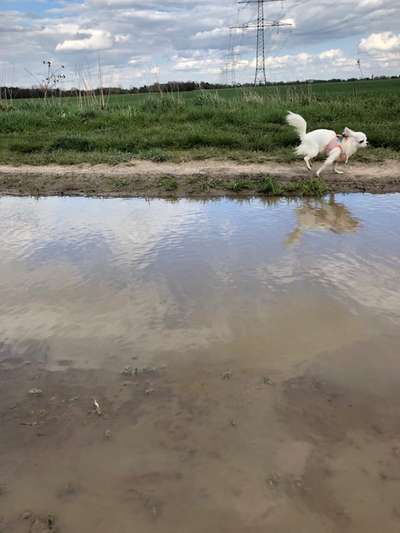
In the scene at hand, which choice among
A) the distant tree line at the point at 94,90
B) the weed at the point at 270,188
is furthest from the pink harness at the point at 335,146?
the distant tree line at the point at 94,90

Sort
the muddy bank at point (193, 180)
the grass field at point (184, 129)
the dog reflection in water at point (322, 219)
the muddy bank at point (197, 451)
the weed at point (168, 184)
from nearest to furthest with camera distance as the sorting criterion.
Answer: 1. the muddy bank at point (197, 451)
2. the dog reflection in water at point (322, 219)
3. the muddy bank at point (193, 180)
4. the weed at point (168, 184)
5. the grass field at point (184, 129)

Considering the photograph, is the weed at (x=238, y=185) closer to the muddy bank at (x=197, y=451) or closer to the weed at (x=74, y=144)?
the weed at (x=74, y=144)

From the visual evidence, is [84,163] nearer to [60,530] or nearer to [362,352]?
[362,352]

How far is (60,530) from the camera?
7.14 ft

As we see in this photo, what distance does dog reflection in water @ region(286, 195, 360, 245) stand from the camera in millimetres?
6266

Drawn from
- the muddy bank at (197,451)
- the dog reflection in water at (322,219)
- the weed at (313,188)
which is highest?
the weed at (313,188)

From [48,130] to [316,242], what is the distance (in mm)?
10732

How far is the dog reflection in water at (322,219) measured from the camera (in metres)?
6.27

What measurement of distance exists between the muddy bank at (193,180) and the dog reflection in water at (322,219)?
619 mm

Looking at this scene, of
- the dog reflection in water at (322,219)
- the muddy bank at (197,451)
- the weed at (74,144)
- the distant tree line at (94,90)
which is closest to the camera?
the muddy bank at (197,451)

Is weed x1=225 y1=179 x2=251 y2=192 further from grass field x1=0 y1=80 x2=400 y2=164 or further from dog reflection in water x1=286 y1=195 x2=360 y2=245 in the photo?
grass field x1=0 y1=80 x2=400 y2=164

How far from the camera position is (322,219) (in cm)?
681

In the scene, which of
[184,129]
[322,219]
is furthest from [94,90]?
[322,219]

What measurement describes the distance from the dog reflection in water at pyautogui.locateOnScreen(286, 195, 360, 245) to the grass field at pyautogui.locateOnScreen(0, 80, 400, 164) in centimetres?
291
